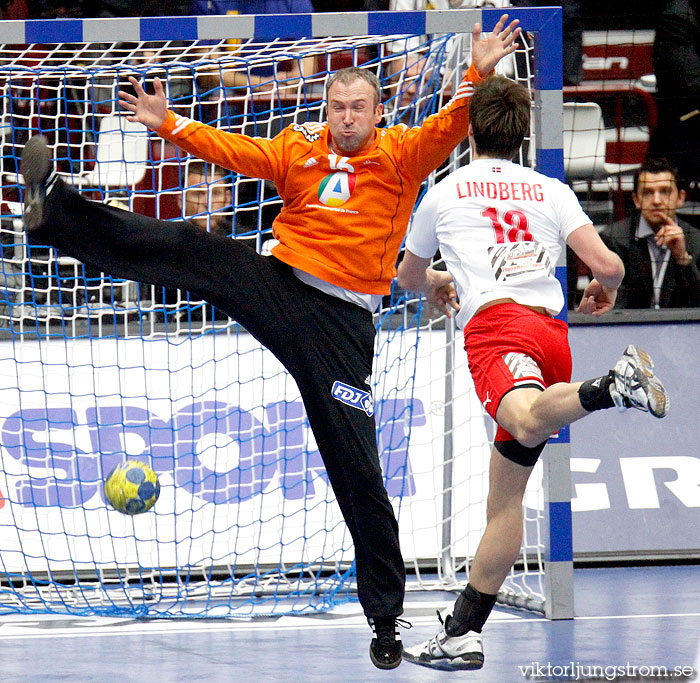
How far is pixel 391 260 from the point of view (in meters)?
4.45

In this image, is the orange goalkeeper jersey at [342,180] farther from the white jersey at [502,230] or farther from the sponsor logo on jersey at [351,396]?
the sponsor logo on jersey at [351,396]

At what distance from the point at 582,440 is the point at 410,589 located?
4.53 ft

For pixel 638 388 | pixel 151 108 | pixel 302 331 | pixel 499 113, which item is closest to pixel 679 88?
pixel 499 113

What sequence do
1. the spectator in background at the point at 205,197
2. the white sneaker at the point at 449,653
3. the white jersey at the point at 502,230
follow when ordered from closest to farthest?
the white jersey at the point at 502,230 < the white sneaker at the point at 449,653 < the spectator in background at the point at 205,197

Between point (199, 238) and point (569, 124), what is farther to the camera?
point (569, 124)

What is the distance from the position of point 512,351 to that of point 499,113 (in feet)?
3.09

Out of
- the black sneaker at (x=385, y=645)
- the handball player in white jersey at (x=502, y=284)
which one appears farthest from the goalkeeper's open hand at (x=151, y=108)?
the black sneaker at (x=385, y=645)

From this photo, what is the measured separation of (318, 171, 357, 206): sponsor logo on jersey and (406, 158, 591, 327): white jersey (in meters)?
0.33

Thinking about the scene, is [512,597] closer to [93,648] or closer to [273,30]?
[93,648]

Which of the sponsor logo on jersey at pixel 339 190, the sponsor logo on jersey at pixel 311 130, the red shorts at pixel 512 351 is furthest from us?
the sponsor logo on jersey at pixel 311 130

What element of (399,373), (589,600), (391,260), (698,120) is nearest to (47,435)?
(399,373)

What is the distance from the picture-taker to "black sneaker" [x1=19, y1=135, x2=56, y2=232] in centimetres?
399

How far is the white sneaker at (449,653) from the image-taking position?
420 centimetres

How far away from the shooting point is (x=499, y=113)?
4.15 metres
